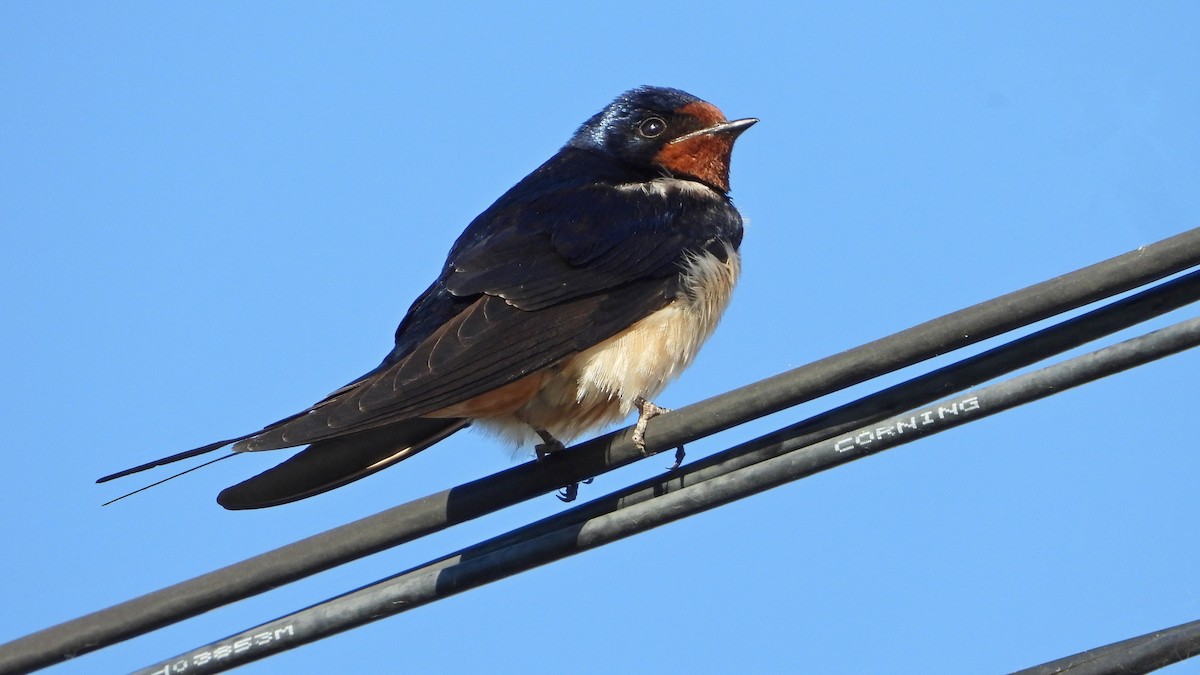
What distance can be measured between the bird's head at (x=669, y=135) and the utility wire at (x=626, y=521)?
2445 mm

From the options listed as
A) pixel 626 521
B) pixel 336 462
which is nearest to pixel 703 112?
pixel 336 462

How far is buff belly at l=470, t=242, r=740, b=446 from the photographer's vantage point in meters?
3.85

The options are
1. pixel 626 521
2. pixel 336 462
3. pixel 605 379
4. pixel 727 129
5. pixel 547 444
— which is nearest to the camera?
pixel 626 521

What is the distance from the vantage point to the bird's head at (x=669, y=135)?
5055mm

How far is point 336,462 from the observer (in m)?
3.60

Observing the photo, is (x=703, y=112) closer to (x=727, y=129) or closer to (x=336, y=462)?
(x=727, y=129)

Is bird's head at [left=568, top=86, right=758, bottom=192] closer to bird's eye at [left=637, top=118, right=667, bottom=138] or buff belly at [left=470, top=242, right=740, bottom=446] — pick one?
bird's eye at [left=637, top=118, right=667, bottom=138]

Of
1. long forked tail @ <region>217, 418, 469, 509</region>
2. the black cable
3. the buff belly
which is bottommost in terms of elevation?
the black cable

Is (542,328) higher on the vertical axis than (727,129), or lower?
lower

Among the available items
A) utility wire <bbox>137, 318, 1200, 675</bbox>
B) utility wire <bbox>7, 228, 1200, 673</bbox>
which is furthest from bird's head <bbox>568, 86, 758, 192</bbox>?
utility wire <bbox>137, 318, 1200, 675</bbox>

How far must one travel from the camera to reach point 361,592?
2779 millimetres

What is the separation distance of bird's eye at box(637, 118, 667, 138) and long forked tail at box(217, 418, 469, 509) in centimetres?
156

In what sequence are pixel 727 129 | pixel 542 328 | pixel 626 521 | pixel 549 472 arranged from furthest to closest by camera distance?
1. pixel 727 129
2. pixel 542 328
3. pixel 549 472
4. pixel 626 521

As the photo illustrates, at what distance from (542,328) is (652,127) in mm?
1616
